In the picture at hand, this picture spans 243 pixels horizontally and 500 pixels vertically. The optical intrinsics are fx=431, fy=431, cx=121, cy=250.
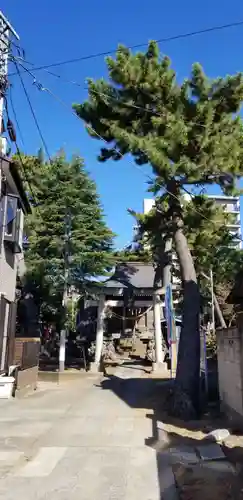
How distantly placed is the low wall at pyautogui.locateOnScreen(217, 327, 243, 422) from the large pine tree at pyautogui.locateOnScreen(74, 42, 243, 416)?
97cm

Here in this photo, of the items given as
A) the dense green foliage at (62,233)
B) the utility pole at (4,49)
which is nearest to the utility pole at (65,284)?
the dense green foliage at (62,233)

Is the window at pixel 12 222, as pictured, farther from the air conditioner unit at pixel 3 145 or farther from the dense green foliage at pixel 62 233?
the dense green foliage at pixel 62 233

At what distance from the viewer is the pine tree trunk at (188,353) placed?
10.7 m

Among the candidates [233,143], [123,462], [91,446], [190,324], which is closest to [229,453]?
[123,462]

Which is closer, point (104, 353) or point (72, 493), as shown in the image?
point (72, 493)

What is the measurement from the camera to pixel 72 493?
5.02 meters

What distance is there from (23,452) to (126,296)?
47.6 ft

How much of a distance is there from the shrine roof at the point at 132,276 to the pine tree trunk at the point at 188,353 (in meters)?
8.47

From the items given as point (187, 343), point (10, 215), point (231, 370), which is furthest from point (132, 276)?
point (231, 370)

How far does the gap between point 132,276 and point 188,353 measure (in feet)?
37.7

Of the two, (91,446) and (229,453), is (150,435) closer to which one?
(91,446)

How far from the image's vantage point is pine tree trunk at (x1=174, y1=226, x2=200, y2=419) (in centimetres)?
1069

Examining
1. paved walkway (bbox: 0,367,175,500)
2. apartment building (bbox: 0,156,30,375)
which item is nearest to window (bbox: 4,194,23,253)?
apartment building (bbox: 0,156,30,375)

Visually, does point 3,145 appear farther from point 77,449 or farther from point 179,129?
point 77,449
